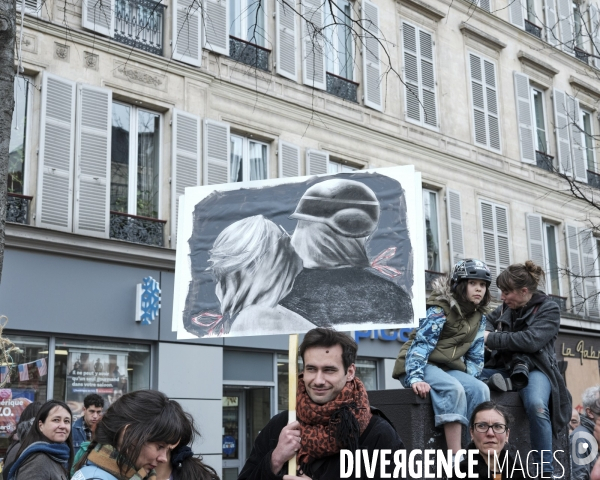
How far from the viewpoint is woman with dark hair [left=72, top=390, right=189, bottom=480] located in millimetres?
3223

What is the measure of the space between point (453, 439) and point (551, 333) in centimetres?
120

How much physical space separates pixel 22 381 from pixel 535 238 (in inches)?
522

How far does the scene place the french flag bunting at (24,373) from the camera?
11.8 m

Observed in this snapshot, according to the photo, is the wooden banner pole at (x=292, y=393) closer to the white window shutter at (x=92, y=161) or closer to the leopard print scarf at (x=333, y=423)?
the leopard print scarf at (x=333, y=423)

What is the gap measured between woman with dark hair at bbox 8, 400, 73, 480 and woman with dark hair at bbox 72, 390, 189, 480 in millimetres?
1804

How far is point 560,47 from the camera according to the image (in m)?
23.1

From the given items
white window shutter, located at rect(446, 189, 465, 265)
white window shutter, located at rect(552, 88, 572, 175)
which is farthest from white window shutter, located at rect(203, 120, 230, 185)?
white window shutter, located at rect(552, 88, 572, 175)

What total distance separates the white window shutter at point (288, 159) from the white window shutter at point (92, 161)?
3.38 metres

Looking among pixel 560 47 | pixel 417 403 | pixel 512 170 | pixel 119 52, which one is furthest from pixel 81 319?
pixel 560 47

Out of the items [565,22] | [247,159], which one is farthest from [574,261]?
[247,159]

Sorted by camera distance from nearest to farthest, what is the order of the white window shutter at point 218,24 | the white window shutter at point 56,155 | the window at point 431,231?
the white window shutter at point 56,155 < the white window shutter at point 218,24 < the window at point 431,231

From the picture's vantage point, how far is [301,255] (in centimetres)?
525

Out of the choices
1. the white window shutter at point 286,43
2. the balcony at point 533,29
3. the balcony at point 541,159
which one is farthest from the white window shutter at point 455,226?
the balcony at point 533,29

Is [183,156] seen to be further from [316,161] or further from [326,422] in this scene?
[326,422]
